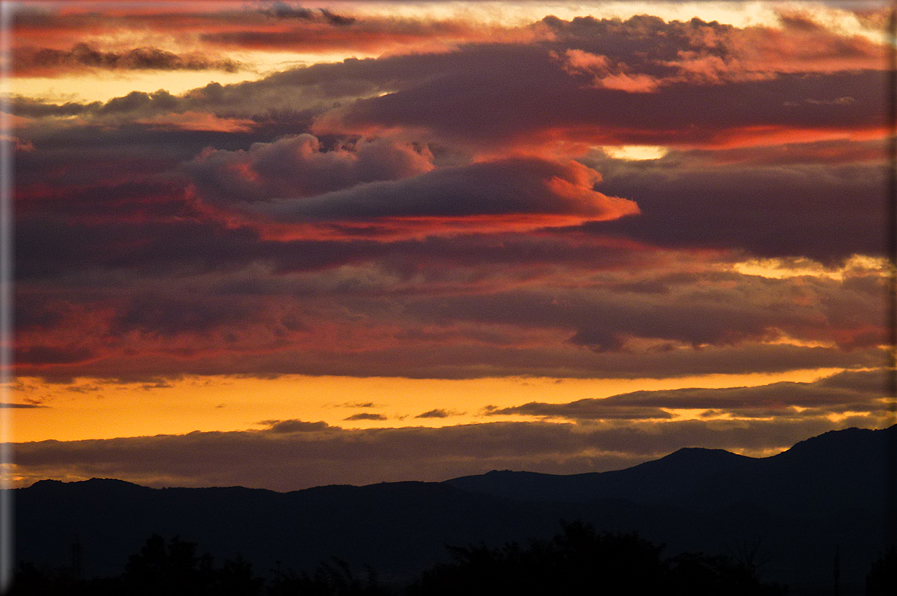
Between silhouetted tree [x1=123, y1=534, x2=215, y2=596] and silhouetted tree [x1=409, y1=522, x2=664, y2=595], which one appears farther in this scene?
silhouetted tree [x1=123, y1=534, x2=215, y2=596]

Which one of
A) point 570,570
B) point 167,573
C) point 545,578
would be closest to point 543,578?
point 545,578

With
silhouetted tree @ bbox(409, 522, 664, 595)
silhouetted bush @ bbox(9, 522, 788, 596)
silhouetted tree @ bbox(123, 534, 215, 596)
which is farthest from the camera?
silhouetted tree @ bbox(123, 534, 215, 596)

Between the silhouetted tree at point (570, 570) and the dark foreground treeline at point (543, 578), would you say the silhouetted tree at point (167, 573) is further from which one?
the silhouetted tree at point (570, 570)

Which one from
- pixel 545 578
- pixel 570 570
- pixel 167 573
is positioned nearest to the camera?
pixel 570 570

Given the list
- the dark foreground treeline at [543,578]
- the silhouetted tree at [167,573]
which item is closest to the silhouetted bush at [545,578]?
the dark foreground treeline at [543,578]

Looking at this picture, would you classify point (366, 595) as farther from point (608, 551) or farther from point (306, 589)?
point (608, 551)

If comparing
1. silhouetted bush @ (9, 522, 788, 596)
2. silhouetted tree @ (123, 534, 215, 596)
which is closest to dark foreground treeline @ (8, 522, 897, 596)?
silhouetted bush @ (9, 522, 788, 596)

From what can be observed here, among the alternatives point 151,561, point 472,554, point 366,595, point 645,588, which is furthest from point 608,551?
point 151,561

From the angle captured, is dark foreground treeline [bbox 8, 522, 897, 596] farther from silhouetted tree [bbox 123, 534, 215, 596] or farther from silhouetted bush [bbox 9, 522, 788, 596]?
silhouetted tree [bbox 123, 534, 215, 596]

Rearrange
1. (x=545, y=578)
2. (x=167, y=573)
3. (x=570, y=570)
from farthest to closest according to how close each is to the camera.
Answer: (x=167, y=573) → (x=545, y=578) → (x=570, y=570)

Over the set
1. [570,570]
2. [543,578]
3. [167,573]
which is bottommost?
[167,573]

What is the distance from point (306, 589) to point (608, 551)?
1724 cm

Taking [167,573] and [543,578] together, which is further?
[167,573]

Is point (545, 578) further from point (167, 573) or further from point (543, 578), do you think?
point (167, 573)
